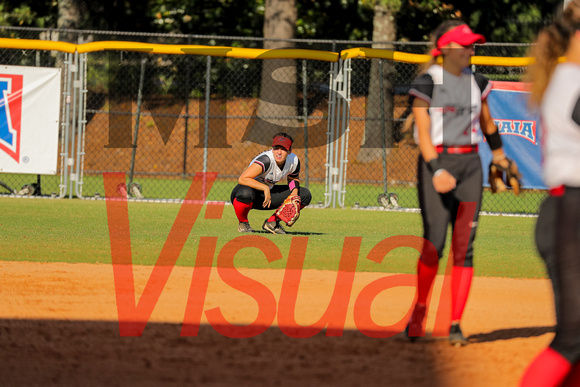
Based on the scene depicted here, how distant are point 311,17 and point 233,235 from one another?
2052 centimetres

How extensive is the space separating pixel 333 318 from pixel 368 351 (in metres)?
0.91

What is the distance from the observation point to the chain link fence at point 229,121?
18078 millimetres

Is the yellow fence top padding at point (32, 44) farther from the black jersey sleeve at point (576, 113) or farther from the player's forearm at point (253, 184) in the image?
the black jersey sleeve at point (576, 113)

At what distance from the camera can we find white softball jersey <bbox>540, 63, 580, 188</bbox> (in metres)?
2.90

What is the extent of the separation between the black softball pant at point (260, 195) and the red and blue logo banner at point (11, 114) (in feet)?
17.6

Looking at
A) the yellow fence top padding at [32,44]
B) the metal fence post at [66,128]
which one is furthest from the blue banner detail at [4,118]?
the metal fence post at [66,128]

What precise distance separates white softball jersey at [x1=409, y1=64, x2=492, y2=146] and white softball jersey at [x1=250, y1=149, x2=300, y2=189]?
5.15 meters

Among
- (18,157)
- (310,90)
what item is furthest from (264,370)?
(310,90)

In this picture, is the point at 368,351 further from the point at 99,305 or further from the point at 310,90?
the point at 310,90

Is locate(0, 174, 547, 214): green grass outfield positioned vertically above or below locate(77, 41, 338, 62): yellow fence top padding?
below

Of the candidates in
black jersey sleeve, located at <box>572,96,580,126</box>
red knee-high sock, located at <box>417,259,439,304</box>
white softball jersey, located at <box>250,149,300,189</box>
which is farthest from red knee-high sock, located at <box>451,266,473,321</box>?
white softball jersey, located at <box>250,149,300,189</box>

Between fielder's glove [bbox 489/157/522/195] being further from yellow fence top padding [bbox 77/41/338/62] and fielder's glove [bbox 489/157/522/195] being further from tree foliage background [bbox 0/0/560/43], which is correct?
tree foliage background [bbox 0/0/560/43]

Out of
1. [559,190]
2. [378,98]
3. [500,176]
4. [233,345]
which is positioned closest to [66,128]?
[378,98]

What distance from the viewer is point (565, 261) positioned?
9.67ft
